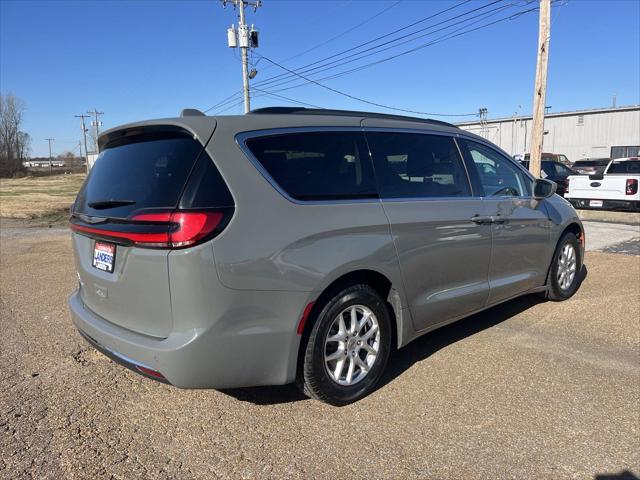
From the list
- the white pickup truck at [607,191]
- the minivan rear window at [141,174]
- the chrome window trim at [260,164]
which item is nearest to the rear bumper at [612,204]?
the white pickup truck at [607,191]

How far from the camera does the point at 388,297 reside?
349 centimetres

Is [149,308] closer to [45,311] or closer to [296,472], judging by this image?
[296,472]

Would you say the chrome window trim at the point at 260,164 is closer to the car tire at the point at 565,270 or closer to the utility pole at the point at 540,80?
the car tire at the point at 565,270

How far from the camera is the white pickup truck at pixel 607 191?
13.7 metres

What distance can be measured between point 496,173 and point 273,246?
2.77 meters

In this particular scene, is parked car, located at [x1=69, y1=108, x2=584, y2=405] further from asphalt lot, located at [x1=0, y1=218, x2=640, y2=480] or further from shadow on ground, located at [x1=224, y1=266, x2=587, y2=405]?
asphalt lot, located at [x1=0, y1=218, x2=640, y2=480]

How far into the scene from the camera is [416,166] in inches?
151

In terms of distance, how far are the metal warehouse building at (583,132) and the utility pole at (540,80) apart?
32.2 meters

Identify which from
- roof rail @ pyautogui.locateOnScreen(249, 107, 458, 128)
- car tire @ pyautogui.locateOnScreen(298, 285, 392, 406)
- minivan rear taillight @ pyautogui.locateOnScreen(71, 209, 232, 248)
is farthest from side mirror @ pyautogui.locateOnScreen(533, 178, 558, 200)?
minivan rear taillight @ pyautogui.locateOnScreen(71, 209, 232, 248)

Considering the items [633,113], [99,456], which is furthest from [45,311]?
[633,113]

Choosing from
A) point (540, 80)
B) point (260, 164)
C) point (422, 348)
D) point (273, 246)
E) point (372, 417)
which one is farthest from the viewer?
point (540, 80)

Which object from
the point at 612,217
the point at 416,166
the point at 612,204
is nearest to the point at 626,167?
the point at 612,204

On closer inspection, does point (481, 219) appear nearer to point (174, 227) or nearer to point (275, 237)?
point (275, 237)

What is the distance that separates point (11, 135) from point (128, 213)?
328 ft
